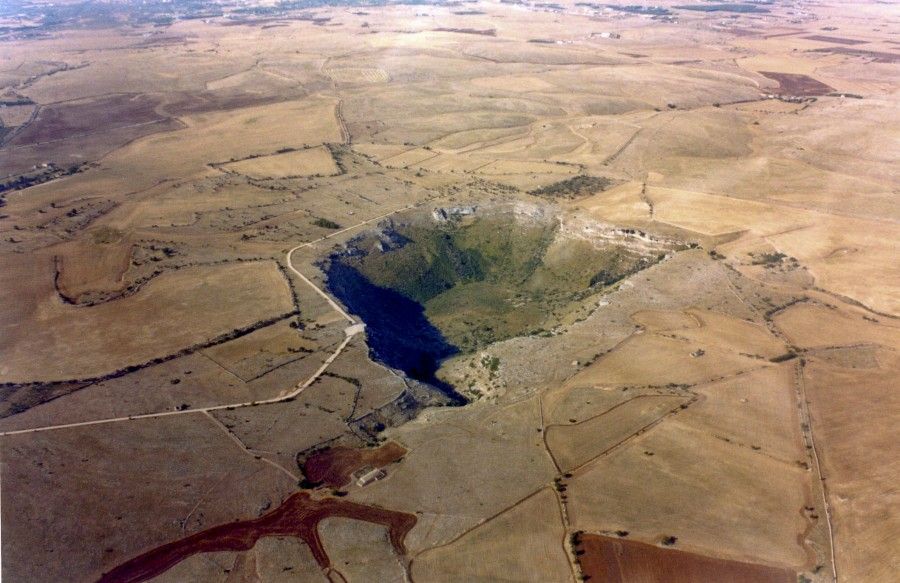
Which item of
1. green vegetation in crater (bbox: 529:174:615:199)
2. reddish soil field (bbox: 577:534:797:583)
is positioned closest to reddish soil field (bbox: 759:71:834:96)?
green vegetation in crater (bbox: 529:174:615:199)

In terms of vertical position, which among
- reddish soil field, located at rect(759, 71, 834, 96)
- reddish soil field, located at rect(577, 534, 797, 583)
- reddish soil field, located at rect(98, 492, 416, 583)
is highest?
reddish soil field, located at rect(759, 71, 834, 96)

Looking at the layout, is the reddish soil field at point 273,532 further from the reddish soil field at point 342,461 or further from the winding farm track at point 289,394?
the winding farm track at point 289,394

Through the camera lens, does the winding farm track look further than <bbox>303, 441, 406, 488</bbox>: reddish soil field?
Yes

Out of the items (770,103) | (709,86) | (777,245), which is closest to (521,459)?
(777,245)

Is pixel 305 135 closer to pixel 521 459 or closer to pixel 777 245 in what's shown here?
pixel 777 245

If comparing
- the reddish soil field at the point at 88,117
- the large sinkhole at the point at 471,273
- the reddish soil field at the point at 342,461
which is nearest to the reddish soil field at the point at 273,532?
the reddish soil field at the point at 342,461

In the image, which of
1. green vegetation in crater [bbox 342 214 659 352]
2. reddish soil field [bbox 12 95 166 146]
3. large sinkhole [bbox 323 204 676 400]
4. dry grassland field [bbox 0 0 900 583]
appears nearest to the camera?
dry grassland field [bbox 0 0 900 583]

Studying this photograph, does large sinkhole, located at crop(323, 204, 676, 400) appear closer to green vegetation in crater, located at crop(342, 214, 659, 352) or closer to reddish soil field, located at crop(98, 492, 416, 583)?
green vegetation in crater, located at crop(342, 214, 659, 352)
